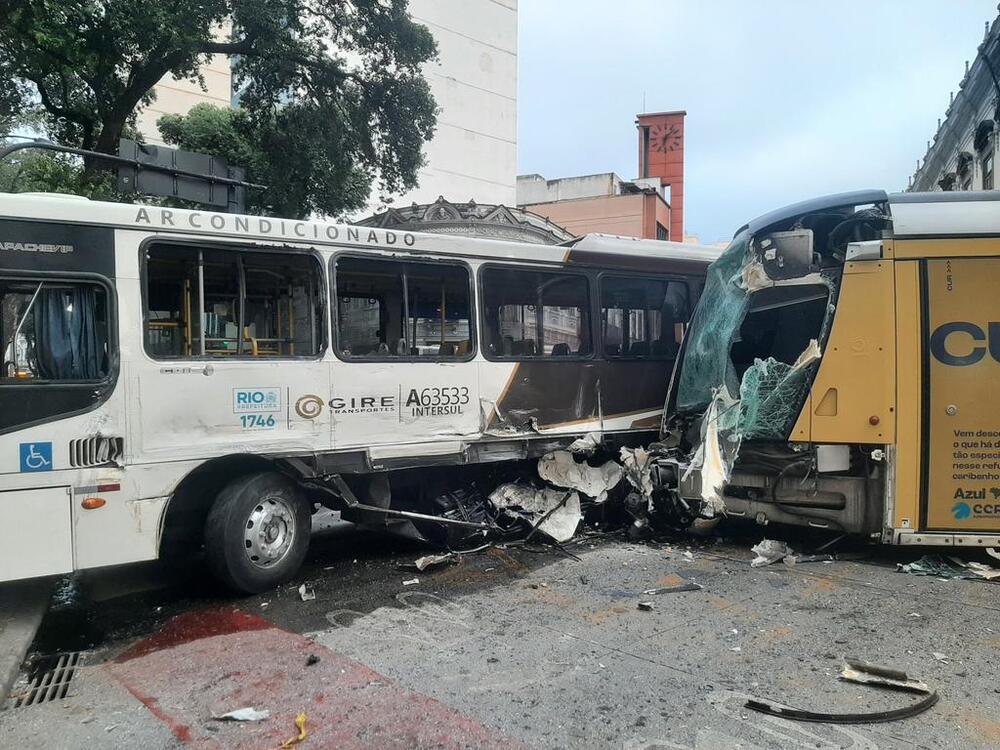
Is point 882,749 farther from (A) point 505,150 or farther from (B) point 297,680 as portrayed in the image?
(A) point 505,150

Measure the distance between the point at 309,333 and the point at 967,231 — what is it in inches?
218

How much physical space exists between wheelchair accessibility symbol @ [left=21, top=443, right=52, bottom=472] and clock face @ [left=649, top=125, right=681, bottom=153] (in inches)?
1662

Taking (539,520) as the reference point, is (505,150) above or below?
above

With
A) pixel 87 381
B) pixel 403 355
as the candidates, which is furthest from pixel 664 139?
pixel 87 381

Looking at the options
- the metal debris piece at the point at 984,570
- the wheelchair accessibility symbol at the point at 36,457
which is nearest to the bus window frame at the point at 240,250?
the wheelchair accessibility symbol at the point at 36,457

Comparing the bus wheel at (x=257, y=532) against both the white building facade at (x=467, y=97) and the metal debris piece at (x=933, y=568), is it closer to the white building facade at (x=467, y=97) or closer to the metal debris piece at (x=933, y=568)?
the metal debris piece at (x=933, y=568)

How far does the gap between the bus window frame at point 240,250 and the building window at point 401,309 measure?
131 mm

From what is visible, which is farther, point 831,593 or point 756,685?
point 831,593

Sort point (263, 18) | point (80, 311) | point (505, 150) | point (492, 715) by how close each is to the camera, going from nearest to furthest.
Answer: point (492, 715)
point (80, 311)
point (263, 18)
point (505, 150)

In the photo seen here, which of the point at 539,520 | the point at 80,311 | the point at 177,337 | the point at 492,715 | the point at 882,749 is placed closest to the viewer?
the point at 882,749

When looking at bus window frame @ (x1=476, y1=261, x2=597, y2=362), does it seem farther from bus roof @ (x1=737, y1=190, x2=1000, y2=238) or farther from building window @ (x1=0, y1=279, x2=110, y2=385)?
building window @ (x1=0, y1=279, x2=110, y2=385)

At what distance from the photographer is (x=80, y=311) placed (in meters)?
5.14

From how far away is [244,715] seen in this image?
3.79 metres

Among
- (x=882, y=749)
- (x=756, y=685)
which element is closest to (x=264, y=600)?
(x=756, y=685)
